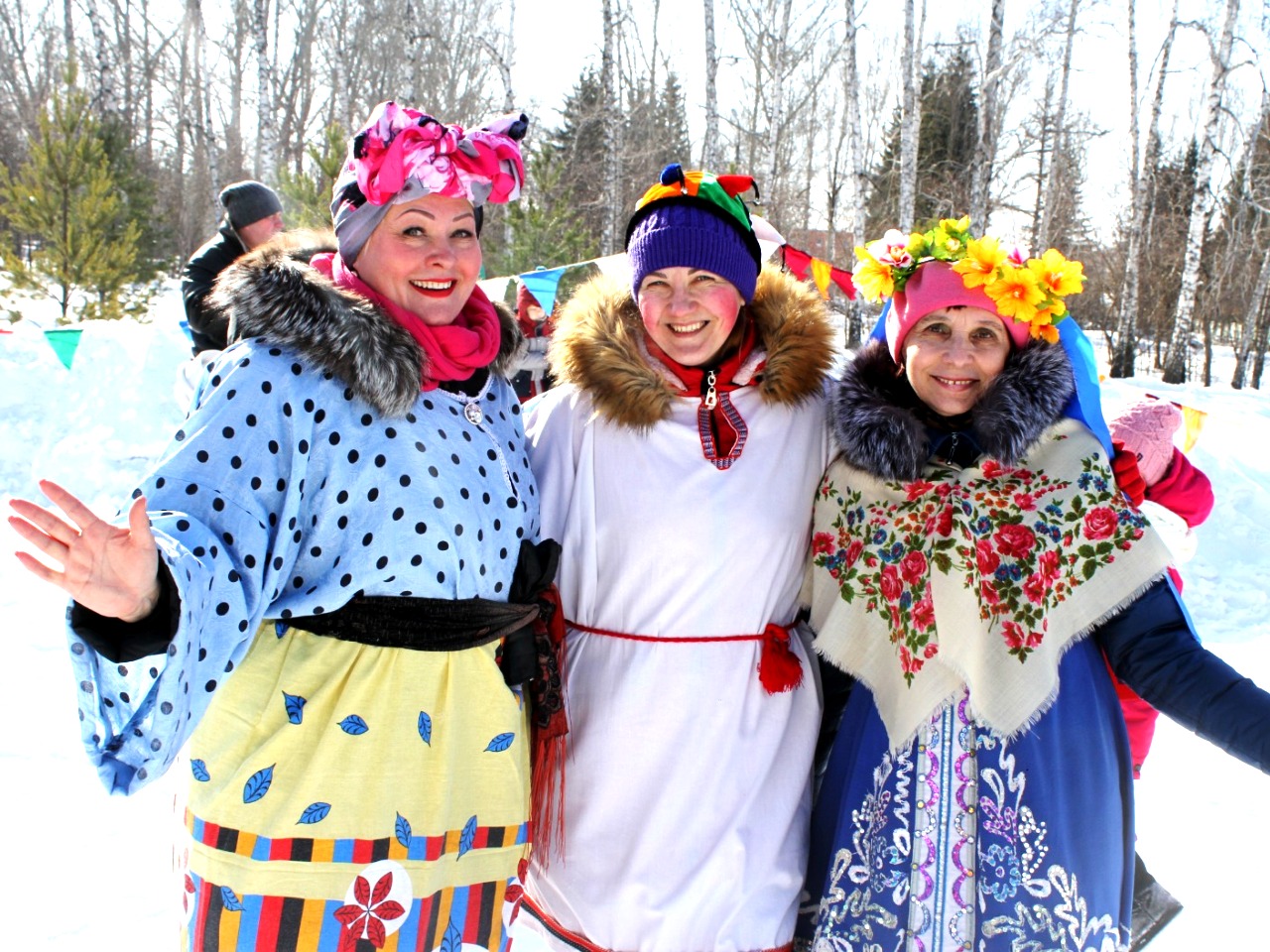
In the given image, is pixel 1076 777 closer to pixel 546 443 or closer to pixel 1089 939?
pixel 1089 939

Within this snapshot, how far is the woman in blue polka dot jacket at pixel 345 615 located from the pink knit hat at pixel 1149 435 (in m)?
1.32

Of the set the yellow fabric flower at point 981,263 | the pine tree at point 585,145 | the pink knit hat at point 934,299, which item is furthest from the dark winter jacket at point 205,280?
the pine tree at point 585,145

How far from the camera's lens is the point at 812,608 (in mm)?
2037

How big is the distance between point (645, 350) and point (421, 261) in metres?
0.58

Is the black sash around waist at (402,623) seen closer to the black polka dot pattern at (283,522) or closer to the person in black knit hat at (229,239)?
the black polka dot pattern at (283,522)

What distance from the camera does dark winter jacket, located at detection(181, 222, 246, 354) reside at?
14.0ft

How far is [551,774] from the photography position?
6.41 feet

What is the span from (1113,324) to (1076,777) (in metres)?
19.3

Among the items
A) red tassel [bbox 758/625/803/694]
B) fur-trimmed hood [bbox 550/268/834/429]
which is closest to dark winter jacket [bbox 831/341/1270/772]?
fur-trimmed hood [bbox 550/268/834/429]

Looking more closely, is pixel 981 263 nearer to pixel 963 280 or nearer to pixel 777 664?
pixel 963 280

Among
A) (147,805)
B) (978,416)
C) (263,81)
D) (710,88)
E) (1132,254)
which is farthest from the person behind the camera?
(1132,254)

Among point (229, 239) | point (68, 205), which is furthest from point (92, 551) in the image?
point (68, 205)

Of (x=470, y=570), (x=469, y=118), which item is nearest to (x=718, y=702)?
(x=470, y=570)

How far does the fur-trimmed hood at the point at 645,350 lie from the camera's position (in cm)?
201
